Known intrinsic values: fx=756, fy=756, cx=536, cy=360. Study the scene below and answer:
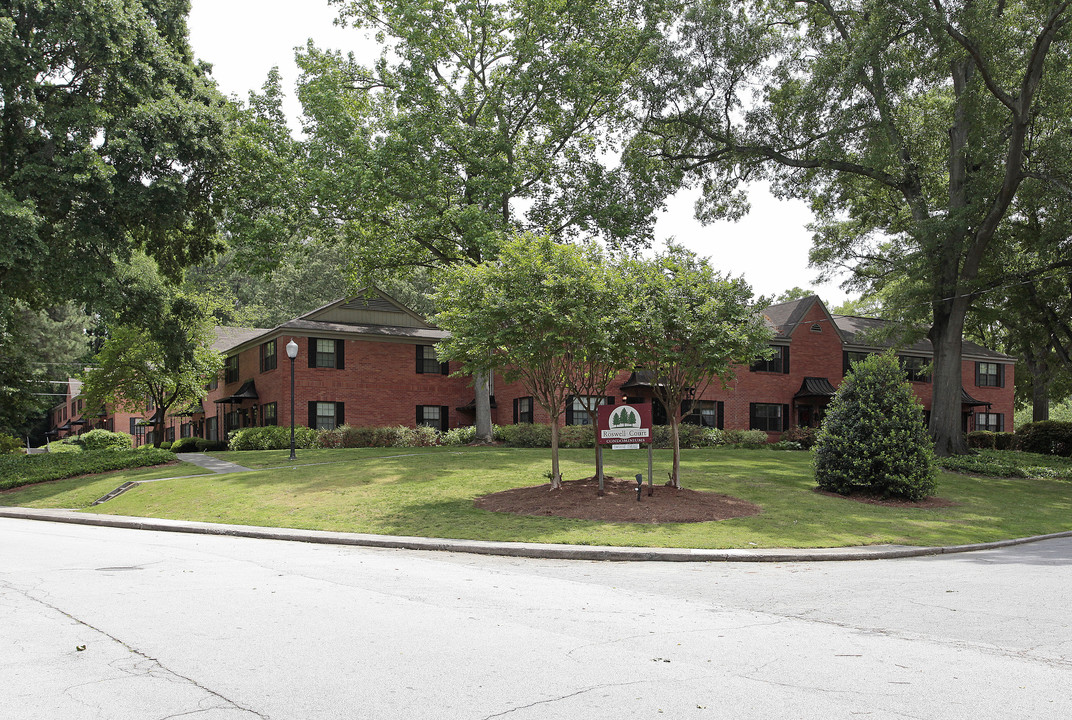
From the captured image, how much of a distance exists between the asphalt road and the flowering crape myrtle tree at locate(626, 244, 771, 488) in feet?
20.6

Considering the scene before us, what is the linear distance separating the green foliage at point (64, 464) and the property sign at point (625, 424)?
59.9 feet

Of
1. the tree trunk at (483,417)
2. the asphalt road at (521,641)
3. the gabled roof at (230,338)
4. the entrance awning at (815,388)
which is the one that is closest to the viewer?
the asphalt road at (521,641)

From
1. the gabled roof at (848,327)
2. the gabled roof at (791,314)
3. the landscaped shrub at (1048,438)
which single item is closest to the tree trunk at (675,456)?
the gabled roof at (848,327)

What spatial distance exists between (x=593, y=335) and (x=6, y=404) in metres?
34.4

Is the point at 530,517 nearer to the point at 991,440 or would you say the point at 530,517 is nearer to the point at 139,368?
the point at 139,368

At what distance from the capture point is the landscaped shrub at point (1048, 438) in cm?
3784

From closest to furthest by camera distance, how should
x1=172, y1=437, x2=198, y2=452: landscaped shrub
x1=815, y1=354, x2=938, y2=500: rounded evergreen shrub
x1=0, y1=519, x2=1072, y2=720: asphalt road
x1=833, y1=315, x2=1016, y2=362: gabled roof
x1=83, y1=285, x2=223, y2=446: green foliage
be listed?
x1=0, y1=519, x2=1072, y2=720: asphalt road
x1=815, y1=354, x2=938, y2=500: rounded evergreen shrub
x1=83, y1=285, x2=223, y2=446: green foliage
x1=172, y1=437, x2=198, y2=452: landscaped shrub
x1=833, y1=315, x2=1016, y2=362: gabled roof

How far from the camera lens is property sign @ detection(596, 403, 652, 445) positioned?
1638 centimetres

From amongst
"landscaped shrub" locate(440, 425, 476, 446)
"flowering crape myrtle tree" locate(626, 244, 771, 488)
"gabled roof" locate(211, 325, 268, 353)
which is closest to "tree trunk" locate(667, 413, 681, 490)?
"flowering crape myrtle tree" locate(626, 244, 771, 488)

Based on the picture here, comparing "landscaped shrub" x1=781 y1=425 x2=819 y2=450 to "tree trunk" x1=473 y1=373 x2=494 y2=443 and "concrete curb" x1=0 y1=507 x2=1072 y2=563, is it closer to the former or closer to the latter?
"tree trunk" x1=473 y1=373 x2=494 y2=443

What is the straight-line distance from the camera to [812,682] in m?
5.11

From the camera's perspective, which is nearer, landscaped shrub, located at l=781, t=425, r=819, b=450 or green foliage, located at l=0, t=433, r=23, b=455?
landscaped shrub, located at l=781, t=425, r=819, b=450

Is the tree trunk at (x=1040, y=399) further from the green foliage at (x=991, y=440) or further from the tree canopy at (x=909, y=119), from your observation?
the tree canopy at (x=909, y=119)

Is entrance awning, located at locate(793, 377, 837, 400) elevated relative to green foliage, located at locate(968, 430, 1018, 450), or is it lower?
elevated
